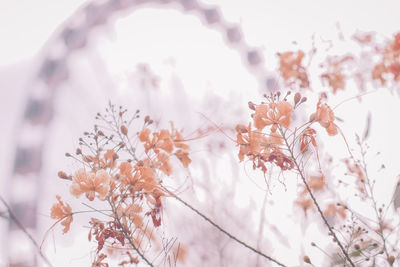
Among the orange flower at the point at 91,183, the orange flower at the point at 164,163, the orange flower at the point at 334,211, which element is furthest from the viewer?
the orange flower at the point at 334,211

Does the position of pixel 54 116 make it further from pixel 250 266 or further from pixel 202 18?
pixel 250 266

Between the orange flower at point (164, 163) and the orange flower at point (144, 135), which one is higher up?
the orange flower at point (144, 135)

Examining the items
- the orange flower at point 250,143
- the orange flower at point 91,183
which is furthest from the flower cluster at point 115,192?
the orange flower at point 250,143

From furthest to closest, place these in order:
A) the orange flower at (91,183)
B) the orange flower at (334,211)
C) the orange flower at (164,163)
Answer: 1. the orange flower at (334,211)
2. the orange flower at (164,163)
3. the orange flower at (91,183)

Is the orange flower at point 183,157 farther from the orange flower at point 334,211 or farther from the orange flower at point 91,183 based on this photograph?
the orange flower at point 334,211

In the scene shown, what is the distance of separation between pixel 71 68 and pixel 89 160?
1.16 meters

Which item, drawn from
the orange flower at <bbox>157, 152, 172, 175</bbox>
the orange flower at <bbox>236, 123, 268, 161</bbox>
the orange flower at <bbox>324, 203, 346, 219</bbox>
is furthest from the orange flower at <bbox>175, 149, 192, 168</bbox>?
the orange flower at <bbox>324, 203, 346, 219</bbox>

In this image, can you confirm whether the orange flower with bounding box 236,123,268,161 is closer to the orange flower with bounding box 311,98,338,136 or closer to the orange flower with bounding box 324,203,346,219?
the orange flower with bounding box 311,98,338,136

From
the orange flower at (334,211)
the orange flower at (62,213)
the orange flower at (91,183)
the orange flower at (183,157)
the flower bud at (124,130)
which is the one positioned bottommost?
the orange flower at (334,211)

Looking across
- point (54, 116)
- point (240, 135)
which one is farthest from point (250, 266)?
point (54, 116)

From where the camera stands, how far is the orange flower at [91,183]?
1.67 feet

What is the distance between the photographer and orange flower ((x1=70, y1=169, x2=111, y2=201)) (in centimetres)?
51

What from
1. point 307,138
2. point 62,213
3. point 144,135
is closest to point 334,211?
point 307,138

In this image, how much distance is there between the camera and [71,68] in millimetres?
1595
